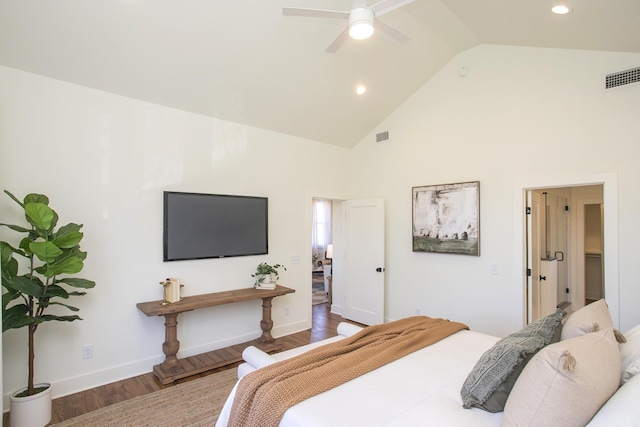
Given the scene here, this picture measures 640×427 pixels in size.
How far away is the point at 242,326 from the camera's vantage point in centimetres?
440

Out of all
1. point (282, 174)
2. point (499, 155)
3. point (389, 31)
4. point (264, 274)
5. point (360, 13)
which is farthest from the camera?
point (282, 174)

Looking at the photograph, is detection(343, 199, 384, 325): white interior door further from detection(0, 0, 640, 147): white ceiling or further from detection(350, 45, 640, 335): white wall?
detection(0, 0, 640, 147): white ceiling

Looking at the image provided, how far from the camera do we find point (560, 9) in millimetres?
2764

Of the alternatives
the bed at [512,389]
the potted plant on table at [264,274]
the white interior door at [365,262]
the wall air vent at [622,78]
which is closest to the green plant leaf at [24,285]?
the bed at [512,389]

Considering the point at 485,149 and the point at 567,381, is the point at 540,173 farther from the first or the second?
the point at 567,381

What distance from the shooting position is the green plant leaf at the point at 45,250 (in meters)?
2.47

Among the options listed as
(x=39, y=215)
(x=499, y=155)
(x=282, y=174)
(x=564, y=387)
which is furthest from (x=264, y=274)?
(x=564, y=387)

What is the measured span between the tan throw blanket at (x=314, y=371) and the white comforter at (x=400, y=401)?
51 millimetres

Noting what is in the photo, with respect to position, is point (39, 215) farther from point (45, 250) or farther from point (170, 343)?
point (170, 343)

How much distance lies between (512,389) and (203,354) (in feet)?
11.3

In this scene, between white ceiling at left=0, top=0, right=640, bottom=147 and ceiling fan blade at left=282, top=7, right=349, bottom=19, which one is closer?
ceiling fan blade at left=282, top=7, right=349, bottom=19

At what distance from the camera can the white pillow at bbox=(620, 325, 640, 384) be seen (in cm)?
149

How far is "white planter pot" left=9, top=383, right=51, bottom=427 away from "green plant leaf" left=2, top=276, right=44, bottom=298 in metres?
0.79

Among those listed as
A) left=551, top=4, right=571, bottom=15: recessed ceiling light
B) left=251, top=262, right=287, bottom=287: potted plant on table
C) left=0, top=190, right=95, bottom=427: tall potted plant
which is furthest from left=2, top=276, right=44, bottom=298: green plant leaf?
left=551, top=4, right=571, bottom=15: recessed ceiling light
